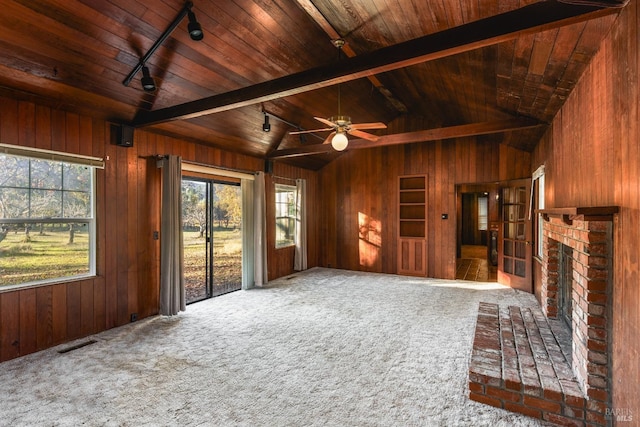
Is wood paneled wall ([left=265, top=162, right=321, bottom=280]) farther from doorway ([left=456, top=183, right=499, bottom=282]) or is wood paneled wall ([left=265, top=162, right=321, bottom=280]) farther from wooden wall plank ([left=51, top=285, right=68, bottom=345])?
wooden wall plank ([left=51, top=285, right=68, bottom=345])

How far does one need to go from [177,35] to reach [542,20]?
2.85 m

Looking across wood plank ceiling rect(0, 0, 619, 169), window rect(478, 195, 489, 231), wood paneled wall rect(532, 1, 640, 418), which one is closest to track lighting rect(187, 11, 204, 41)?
wood plank ceiling rect(0, 0, 619, 169)

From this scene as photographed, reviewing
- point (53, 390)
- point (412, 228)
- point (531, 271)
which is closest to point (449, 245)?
point (412, 228)

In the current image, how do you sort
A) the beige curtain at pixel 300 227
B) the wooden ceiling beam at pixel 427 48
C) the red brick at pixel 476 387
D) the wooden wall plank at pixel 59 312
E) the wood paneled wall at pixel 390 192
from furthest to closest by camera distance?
the beige curtain at pixel 300 227, the wood paneled wall at pixel 390 192, the wooden wall plank at pixel 59 312, the red brick at pixel 476 387, the wooden ceiling beam at pixel 427 48

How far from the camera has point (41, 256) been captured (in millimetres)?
3303

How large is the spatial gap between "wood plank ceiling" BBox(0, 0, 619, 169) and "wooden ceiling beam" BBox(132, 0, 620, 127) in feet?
0.04

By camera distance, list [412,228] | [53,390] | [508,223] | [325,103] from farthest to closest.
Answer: [412,228], [508,223], [325,103], [53,390]

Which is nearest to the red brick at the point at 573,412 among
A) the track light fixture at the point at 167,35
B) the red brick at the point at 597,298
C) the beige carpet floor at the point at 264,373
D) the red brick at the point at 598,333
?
the beige carpet floor at the point at 264,373

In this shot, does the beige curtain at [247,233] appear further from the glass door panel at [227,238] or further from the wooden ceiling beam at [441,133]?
the wooden ceiling beam at [441,133]

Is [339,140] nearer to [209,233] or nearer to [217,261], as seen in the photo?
[209,233]

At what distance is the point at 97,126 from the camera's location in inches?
145

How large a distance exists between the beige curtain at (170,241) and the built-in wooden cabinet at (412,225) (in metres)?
4.73

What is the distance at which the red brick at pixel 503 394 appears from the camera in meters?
2.19

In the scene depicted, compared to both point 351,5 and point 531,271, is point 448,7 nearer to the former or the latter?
point 351,5
